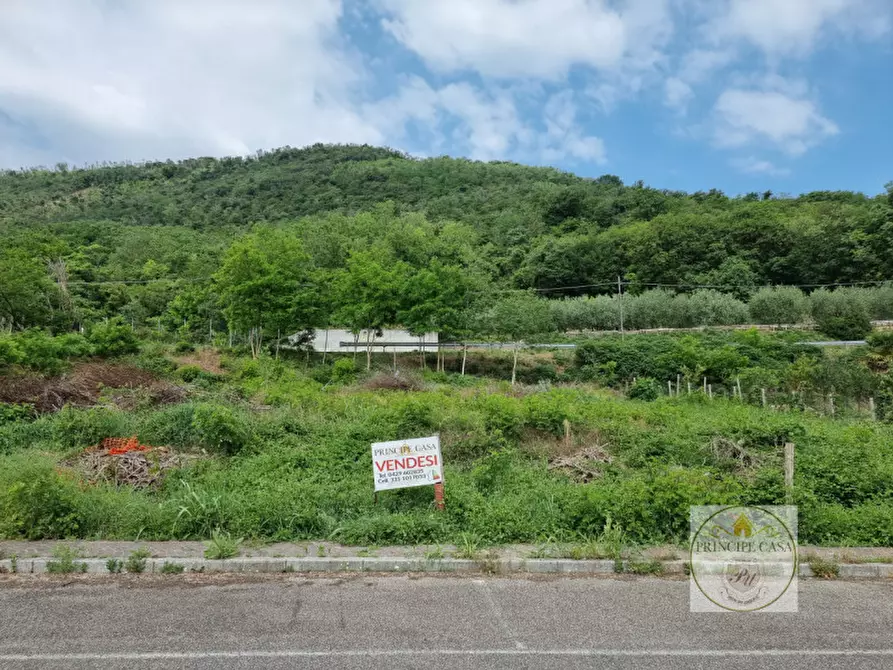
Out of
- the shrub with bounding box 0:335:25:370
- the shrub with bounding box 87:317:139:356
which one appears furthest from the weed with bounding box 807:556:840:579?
the shrub with bounding box 87:317:139:356

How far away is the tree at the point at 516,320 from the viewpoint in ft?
102

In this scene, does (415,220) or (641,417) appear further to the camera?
(415,220)

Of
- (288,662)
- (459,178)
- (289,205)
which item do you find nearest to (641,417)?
(288,662)

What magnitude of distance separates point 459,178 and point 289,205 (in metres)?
31.9

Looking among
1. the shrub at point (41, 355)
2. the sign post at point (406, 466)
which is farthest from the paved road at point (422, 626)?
the shrub at point (41, 355)

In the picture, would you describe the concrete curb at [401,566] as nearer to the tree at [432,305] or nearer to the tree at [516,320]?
the tree at [432,305]

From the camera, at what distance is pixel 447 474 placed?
357 inches

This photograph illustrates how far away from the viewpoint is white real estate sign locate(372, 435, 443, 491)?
7.53m

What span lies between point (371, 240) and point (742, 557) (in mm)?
46118

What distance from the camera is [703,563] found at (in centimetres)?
634

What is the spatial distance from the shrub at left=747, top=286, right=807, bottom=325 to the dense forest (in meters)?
1.75

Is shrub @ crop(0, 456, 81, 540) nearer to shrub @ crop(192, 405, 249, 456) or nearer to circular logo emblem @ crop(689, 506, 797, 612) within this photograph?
shrub @ crop(192, 405, 249, 456)

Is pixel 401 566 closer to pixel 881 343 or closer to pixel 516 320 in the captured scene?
pixel 516 320

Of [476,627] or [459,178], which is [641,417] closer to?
[476,627]
